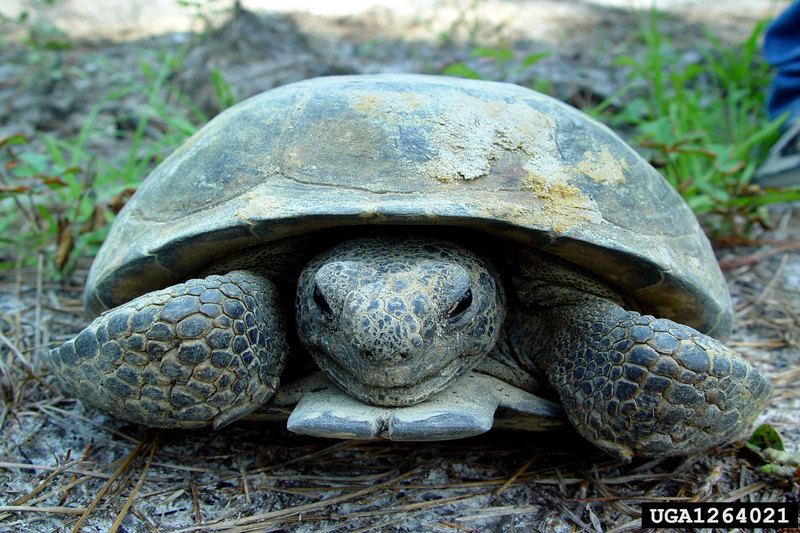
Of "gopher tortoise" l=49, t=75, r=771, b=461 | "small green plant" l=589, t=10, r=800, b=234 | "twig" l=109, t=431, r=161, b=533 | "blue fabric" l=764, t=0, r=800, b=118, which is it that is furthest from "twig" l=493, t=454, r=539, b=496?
"blue fabric" l=764, t=0, r=800, b=118

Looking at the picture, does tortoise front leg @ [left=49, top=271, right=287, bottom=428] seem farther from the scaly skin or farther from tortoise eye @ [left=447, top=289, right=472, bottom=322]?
tortoise eye @ [left=447, top=289, right=472, bottom=322]

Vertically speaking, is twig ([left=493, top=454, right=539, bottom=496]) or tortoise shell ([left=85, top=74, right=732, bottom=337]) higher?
tortoise shell ([left=85, top=74, right=732, bottom=337])

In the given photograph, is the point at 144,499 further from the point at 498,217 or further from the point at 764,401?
the point at 764,401

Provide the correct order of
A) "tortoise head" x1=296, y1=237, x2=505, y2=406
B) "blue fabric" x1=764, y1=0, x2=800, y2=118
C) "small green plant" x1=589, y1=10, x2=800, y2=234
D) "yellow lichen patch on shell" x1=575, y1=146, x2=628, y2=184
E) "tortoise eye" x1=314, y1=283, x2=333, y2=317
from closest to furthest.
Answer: "tortoise head" x1=296, y1=237, x2=505, y2=406
"tortoise eye" x1=314, y1=283, x2=333, y2=317
"yellow lichen patch on shell" x1=575, y1=146, x2=628, y2=184
"small green plant" x1=589, y1=10, x2=800, y2=234
"blue fabric" x1=764, y1=0, x2=800, y2=118

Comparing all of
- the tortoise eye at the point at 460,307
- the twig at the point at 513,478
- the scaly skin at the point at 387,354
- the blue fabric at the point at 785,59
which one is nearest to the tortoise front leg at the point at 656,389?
the scaly skin at the point at 387,354

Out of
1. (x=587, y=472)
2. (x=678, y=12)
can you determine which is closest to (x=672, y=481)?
(x=587, y=472)

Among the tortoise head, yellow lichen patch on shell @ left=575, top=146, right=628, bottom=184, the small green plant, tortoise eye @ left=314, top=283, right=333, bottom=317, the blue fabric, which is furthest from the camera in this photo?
the blue fabric

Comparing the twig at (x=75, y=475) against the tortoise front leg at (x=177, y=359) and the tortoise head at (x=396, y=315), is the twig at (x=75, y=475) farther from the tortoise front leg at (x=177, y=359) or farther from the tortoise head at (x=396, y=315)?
the tortoise head at (x=396, y=315)
